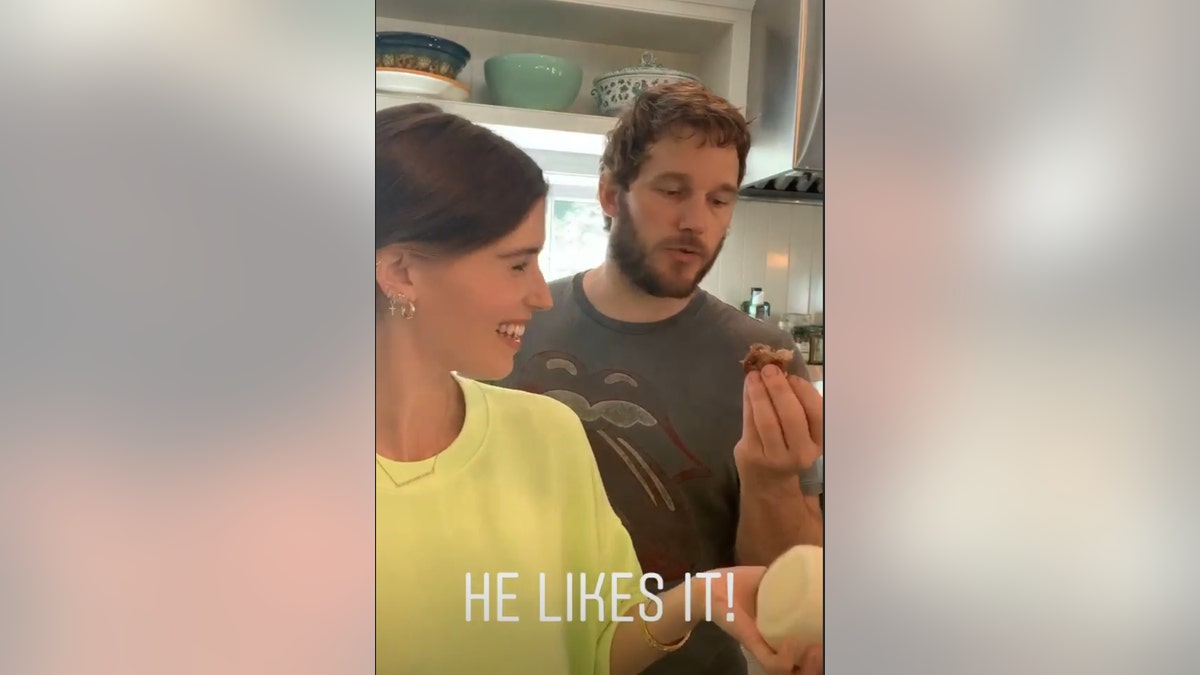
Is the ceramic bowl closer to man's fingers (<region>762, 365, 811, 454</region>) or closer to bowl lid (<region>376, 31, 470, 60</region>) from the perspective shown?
bowl lid (<region>376, 31, 470, 60</region>)

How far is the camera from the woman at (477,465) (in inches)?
29.8

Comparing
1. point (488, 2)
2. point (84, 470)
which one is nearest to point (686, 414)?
point (488, 2)

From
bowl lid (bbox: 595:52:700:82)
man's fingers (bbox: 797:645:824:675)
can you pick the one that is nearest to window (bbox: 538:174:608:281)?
bowl lid (bbox: 595:52:700:82)

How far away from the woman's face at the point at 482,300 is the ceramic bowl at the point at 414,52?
0.18 m

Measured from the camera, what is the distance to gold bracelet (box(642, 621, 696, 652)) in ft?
2.60

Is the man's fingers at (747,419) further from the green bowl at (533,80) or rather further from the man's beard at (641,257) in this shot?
the green bowl at (533,80)

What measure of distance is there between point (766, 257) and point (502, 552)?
1.42 feet

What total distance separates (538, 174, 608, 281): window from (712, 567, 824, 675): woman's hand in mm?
370

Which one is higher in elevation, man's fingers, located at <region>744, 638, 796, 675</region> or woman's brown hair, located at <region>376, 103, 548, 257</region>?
woman's brown hair, located at <region>376, 103, 548, 257</region>

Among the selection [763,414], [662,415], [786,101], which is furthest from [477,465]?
[786,101]

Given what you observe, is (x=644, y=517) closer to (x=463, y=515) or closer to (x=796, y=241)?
(x=463, y=515)

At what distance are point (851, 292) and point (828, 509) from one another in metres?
0.26

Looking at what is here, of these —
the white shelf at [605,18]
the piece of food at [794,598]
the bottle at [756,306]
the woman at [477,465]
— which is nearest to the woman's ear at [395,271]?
the woman at [477,465]

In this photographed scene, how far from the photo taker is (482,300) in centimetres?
77
